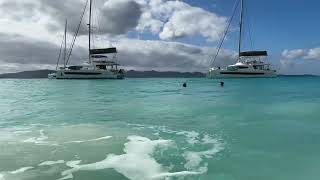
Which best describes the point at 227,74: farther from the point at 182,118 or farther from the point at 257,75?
the point at 182,118

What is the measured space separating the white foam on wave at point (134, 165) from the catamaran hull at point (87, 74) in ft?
317

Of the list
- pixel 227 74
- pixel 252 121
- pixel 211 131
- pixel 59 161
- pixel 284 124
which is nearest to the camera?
pixel 59 161

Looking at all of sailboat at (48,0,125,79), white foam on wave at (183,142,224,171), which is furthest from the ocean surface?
sailboat at (48,0,125,79)

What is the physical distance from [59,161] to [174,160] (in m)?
3.56

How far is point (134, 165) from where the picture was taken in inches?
440

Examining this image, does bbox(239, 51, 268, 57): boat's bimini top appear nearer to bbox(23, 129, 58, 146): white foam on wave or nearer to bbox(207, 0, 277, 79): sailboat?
bbox(207, 0, 277, 79): sailboat

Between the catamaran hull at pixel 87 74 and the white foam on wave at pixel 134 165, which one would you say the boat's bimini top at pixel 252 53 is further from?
the white foam on wave at pixel 134 165

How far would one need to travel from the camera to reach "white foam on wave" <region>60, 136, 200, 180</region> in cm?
1012

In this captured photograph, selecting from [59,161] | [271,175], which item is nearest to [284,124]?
[271,175]

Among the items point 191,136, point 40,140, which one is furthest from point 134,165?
point 40,140

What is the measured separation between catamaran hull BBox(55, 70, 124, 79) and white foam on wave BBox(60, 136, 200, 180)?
96.7m

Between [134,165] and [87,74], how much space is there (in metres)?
100

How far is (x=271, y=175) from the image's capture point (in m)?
10.3

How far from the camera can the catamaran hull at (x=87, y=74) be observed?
4274 inches
